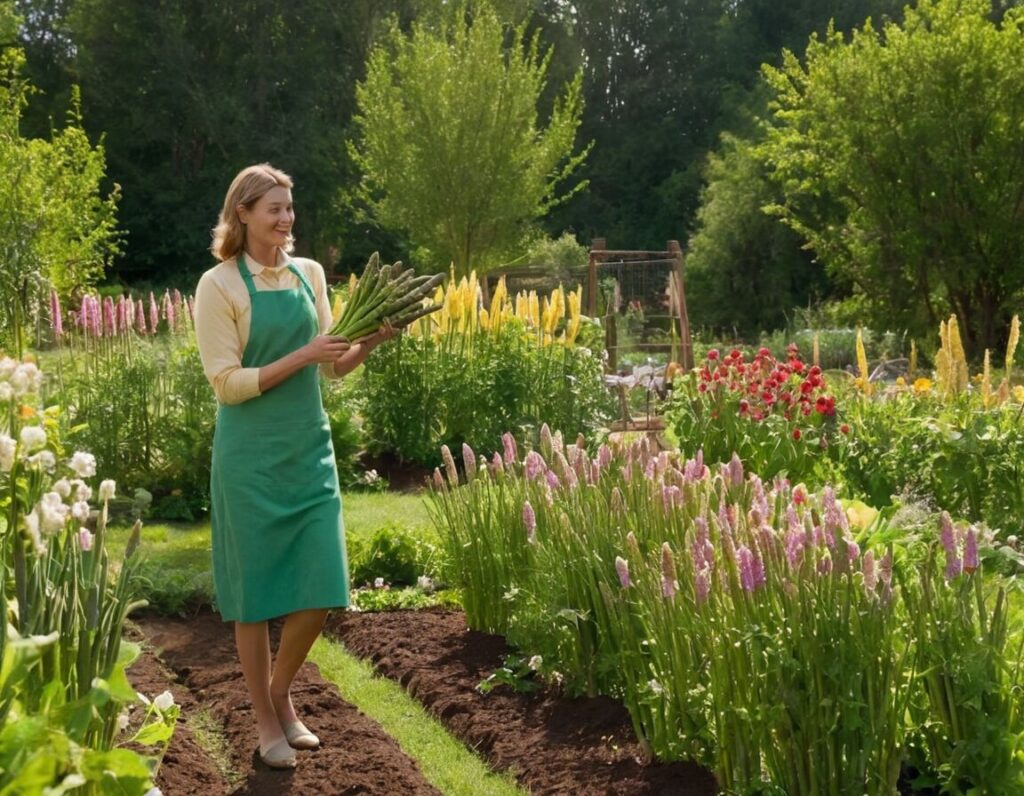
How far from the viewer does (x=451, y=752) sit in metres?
4.62

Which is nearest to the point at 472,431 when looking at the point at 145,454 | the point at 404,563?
the point at 145,454

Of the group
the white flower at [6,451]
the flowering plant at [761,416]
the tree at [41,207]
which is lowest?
the flowering plant at [761,416]

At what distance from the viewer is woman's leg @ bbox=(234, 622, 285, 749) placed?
436cm

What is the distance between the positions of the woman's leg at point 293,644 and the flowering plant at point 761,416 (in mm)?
3930

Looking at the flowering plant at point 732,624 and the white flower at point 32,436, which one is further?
the flowering plant at point 732,624

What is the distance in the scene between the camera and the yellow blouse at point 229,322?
13.8 feet

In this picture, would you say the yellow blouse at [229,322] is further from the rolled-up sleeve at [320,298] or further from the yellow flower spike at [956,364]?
the yellow flower spike at [956,364]

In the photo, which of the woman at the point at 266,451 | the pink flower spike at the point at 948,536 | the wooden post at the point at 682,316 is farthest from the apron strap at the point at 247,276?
the wooden post at the point at 682,316

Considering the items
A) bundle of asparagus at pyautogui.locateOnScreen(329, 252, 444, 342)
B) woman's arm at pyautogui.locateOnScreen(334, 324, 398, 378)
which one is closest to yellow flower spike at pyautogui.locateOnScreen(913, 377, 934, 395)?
bundle of asparagus at pyautogui.locateOnScreen(329, 252, 444, 342)

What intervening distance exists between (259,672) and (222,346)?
1019 mm

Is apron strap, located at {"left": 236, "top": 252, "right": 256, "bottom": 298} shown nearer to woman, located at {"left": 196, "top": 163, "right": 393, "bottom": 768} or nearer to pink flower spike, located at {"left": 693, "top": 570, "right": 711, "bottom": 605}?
woman, located at {"left": 196, "top": 163, "right": 393, "bottom": 768}

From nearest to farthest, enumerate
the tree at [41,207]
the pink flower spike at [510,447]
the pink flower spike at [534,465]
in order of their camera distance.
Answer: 1. the pink flower spike at [534,465]
2. the pink flower spike at [510,447]
3. the tree at [41,207]

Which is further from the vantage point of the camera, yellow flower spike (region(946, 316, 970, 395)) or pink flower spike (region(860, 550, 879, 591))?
yellow flower spike (region(946, 316, 970, 395))

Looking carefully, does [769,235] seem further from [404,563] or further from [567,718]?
[567,718]
